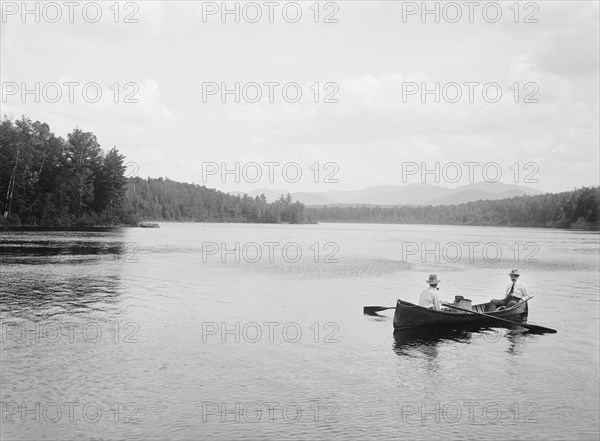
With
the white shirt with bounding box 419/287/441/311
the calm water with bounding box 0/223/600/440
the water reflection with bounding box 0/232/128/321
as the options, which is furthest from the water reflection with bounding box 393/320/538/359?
the water reflection with bounding box 0/232/128/321

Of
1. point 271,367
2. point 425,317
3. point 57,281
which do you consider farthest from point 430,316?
point 57,281

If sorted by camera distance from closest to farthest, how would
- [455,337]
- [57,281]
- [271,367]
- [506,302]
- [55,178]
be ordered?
[271,367] → [455,337] → [506,302] → [57,281] → [55,178]

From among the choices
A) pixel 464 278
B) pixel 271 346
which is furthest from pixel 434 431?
pixel 464 278

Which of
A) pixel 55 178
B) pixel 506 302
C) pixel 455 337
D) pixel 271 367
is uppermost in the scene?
pixel 55 178

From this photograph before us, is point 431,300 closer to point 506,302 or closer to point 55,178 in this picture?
point 506,302

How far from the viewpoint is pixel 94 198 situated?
139500mm

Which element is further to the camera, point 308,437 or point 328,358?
point 328,358

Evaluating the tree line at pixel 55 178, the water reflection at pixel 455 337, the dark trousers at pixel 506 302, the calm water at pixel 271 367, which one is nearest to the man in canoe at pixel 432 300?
the water reflection at pixel 455 337

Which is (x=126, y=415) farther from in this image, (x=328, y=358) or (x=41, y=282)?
(x=41, y=282)

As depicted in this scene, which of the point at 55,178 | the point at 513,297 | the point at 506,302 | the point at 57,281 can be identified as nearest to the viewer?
the point at 513,297

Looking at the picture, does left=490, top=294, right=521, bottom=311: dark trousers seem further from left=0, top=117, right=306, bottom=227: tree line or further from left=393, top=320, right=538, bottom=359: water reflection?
left=0, top=117, right=306, bottom=227: tree line

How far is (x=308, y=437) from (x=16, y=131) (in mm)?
120535

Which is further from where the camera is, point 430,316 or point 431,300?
point 431,300

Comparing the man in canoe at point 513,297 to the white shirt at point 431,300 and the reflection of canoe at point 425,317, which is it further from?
the white shirt at point 431,300
